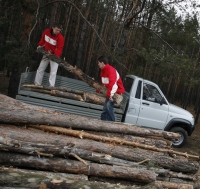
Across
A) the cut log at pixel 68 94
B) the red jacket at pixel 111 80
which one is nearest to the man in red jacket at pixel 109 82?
the red jacket at pixel 111 80

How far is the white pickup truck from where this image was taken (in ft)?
21.6

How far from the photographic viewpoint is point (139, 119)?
8.16 meters

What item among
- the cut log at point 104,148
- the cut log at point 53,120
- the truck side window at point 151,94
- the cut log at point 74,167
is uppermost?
the truck side window at point 151,94

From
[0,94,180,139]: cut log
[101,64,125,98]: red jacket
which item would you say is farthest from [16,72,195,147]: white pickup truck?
[0,94,180,139]: cut log

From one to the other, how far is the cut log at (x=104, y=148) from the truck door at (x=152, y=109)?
12.4ft

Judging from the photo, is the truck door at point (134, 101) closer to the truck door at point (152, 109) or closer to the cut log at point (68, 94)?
the truck door at point (152, 109)

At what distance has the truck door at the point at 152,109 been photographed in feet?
26.9

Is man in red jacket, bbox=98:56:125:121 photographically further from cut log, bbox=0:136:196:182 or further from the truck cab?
cut log, bbox=0:136:196:182

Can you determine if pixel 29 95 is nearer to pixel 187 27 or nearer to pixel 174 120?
pixel 174 120

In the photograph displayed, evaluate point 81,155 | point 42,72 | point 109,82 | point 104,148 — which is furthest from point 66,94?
point 81,155

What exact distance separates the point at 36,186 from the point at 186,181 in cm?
281

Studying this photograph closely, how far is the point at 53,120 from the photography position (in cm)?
399

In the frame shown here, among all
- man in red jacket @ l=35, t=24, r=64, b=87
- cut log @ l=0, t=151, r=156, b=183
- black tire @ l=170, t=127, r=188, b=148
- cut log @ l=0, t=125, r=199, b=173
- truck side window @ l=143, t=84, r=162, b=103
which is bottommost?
black tire @ l=170, t=127, r=188, b=148

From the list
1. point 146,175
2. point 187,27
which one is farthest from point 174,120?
point 187,27
